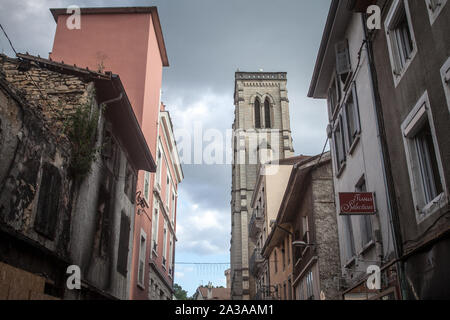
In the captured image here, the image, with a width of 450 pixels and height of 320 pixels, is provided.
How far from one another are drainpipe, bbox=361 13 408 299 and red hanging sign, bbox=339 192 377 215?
0.95 metres

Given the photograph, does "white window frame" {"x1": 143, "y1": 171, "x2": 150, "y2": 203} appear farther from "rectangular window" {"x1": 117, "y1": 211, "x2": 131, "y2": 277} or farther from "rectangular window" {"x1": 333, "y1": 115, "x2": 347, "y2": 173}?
"rectangular window" {"x1": 333, "y1": 115, "x2": 347, "y2": 173}

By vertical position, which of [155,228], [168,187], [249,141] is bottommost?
[155,228]

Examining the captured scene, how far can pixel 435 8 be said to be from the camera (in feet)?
26.7

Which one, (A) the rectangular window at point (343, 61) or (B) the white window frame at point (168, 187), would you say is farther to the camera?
(B) the white window frame at point (168, 187)

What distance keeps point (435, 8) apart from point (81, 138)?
28.0 ft

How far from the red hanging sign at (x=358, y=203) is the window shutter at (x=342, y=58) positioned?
4182 mm

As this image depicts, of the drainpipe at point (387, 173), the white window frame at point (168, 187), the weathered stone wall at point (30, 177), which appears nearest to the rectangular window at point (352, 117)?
the drainpipe at point (387, 173)

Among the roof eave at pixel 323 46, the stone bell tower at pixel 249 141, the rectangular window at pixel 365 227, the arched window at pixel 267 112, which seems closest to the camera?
the rectangular window at pixel 365 227

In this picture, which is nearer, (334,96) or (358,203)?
(358,203)

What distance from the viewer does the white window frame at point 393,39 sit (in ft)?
30.4

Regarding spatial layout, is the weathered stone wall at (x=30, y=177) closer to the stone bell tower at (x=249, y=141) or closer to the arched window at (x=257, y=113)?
the stone bell tower at (x=249, y=141)

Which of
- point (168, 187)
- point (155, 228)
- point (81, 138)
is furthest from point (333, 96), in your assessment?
point (168, 187)

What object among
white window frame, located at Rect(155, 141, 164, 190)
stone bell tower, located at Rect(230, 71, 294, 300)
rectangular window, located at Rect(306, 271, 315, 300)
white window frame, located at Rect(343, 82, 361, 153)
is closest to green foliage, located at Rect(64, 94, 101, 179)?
white window frame, located at Rect(343, 82, 361, 153)

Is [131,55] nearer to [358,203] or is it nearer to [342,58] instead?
[342,58]
